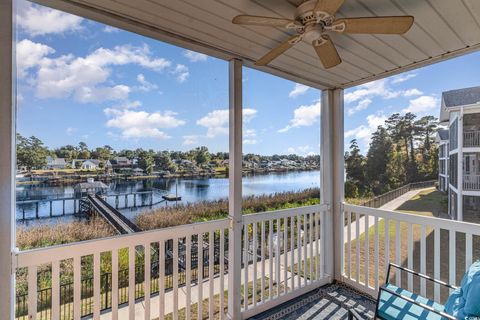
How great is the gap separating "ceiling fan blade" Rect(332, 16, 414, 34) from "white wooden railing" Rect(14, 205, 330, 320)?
1756 mm

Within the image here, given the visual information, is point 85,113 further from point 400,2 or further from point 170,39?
point 400,2

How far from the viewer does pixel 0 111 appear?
1421 mm

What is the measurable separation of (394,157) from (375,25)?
6.10ft

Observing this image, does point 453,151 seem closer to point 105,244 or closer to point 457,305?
point 457,305

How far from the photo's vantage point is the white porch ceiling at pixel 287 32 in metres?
1.58

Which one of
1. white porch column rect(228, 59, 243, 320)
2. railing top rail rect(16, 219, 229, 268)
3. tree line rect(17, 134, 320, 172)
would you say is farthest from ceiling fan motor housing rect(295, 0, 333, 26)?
railing top rail rect(16, 219, 229, 268)

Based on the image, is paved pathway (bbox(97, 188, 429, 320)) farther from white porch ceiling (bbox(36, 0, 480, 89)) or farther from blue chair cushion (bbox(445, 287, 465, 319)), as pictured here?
white porch ceiling (bbox(36, 0, 480, 89))

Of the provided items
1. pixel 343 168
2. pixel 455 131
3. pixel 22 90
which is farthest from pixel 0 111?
pixel 455 131

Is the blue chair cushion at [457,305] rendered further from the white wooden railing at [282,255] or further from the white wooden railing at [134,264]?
the white wooden railing at [134,264]

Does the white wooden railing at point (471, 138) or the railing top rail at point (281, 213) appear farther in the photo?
the railing top rail at point (281, 213)

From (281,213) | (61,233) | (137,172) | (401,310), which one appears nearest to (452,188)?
(401,310)

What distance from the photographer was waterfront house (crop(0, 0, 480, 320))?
5.07ft

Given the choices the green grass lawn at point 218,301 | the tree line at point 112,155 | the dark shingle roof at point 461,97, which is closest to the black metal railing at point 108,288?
the green grass lawn at point 218,301

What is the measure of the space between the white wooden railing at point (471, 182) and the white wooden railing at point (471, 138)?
0.27 meters
